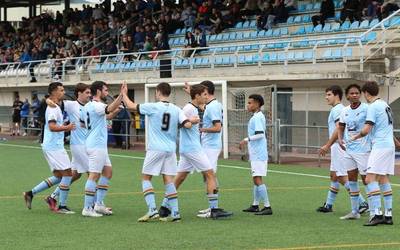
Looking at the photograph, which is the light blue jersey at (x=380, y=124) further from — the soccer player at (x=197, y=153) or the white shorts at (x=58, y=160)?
the white shorts at (x=58, y=160)

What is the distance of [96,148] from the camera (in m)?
11.7

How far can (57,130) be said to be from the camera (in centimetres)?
1182

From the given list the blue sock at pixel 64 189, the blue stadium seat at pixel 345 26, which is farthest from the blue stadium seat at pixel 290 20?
the blue sock at pixel 64 189

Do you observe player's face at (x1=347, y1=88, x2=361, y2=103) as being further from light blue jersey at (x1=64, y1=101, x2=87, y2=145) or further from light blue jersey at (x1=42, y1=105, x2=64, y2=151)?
light blue jersey at (x1=42, y1=105, x2=64, y2=151)

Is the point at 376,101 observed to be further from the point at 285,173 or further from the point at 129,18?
the point at 129,18

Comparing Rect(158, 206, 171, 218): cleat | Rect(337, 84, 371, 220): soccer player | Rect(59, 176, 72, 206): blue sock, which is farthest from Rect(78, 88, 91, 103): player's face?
Rect(337, 84, 371, 220): soccer player

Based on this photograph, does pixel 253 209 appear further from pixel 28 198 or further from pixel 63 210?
pixel 28 198

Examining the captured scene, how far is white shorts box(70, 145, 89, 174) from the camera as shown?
1212cm

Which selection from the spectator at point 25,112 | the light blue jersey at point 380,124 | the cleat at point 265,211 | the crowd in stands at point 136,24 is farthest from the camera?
the spectator at point 25,112

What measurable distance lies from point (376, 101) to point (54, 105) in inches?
185

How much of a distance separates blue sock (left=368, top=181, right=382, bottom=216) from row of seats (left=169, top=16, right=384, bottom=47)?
1478cm

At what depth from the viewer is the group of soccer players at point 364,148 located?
35.1ft

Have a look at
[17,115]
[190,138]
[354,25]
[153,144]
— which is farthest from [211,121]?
[17,115]

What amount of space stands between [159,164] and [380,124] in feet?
9.91
